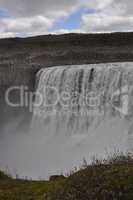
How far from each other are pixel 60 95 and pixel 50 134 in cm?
318

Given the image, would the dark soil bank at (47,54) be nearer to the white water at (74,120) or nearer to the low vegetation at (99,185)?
the white water at (74,120)

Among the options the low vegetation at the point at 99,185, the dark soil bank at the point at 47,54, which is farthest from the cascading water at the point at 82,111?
the low vegetation at the point at 99,185

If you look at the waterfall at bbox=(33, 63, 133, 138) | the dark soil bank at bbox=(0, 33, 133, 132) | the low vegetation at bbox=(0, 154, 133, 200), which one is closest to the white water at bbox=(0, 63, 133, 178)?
the waterfall at bbox=(33, 63, 133, 138)

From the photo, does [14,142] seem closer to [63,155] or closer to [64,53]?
[63,155]

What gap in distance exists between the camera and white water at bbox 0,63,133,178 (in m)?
29.1

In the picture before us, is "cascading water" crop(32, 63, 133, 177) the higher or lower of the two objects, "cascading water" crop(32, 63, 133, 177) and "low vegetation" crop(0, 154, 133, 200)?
the higher

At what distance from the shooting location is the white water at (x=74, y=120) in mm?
29125

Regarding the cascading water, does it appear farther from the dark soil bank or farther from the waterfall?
the dark soil bank

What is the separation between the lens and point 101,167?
8.09m

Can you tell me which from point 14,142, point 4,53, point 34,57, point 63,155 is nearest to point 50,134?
point 14,142

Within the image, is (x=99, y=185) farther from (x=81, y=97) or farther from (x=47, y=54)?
(x=47, y=54)
